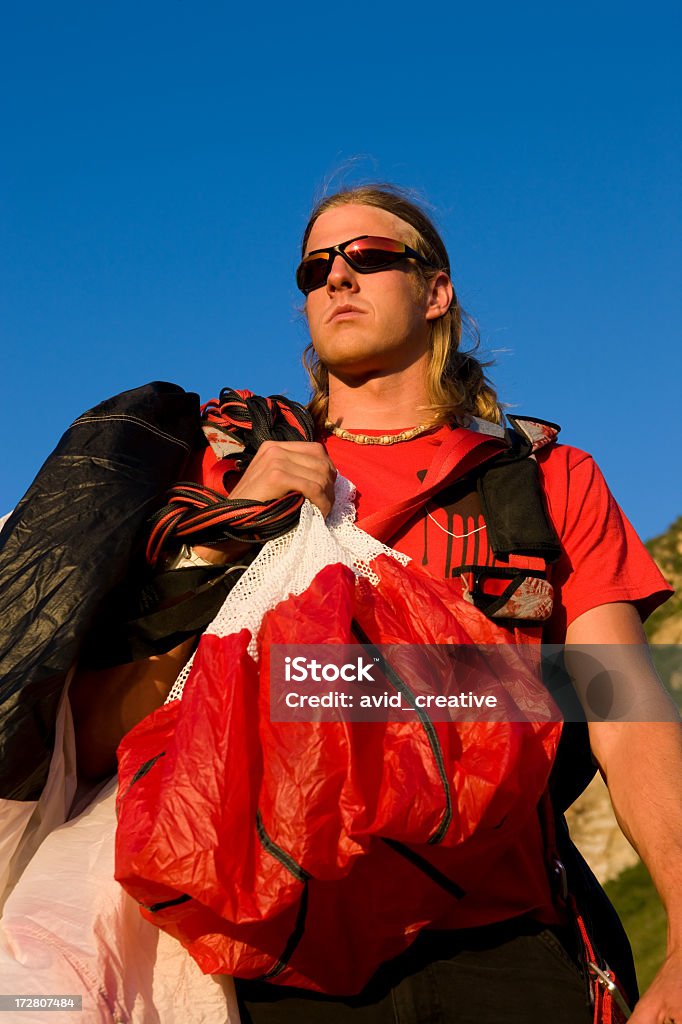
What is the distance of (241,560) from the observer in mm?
2664

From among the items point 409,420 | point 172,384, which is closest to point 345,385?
point 409,420

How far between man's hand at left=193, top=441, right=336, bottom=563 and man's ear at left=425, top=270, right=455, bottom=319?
1.11 meters

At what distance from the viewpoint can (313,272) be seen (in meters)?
3.49

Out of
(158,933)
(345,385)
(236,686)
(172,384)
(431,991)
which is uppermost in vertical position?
(345,385)

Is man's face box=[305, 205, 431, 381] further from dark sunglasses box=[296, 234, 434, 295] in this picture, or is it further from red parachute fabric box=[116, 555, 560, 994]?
red parachute fabric box=[116, 555, 560, 994]

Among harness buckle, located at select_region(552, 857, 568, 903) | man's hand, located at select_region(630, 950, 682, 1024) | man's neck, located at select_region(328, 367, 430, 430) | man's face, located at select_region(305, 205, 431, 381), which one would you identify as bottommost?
man's hand, located at select_region(630, 950, 682, 1024)

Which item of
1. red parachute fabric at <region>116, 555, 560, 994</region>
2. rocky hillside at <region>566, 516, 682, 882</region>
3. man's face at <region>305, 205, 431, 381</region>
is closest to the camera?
red parachute fabric at <region>116, 555, 560, 994</region>

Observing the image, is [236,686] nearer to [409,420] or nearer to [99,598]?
[99,598]

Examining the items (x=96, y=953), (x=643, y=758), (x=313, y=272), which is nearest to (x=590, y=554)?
(x=643, y=758)

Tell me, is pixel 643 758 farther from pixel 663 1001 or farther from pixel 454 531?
pixel 454 531

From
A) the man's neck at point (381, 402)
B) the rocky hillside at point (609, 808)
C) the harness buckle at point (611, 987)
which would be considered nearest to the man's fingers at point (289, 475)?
the man's neck at point (381, 402)

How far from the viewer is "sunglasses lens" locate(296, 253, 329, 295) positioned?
3.45 m

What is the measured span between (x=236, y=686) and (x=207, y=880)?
370 millimetres

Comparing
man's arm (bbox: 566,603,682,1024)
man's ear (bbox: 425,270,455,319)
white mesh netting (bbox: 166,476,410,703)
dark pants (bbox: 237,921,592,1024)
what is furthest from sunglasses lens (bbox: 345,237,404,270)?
dark pants (bbox: 237,921,592,1024)
